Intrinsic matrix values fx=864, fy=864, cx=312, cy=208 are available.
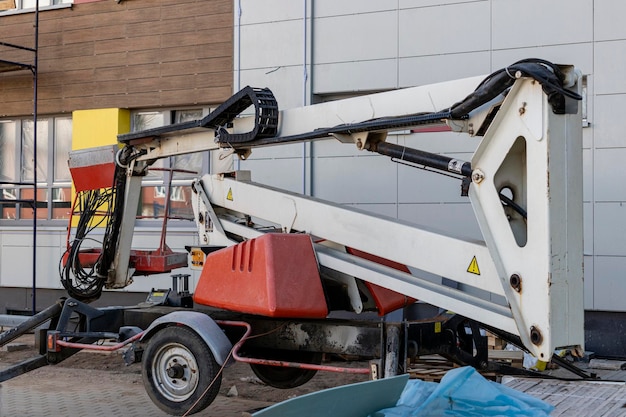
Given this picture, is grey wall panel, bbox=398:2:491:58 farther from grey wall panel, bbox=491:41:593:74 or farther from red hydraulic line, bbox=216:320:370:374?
red hydraulic line, bbox=216:320:370:374

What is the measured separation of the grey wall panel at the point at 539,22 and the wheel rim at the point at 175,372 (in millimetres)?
6141

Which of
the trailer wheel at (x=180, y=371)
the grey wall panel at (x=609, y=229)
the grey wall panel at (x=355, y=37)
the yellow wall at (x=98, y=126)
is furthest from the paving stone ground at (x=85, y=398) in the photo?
the grey wall panel at (x=355, y=37)

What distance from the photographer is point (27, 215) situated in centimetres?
1503

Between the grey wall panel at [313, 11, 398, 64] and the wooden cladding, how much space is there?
59.8 inches

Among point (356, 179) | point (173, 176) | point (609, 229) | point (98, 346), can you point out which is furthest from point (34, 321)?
point (609, 229)

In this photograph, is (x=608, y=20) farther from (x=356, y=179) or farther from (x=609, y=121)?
(x=356, y=179)

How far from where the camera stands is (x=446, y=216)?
445 inches

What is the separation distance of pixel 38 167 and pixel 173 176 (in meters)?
2.95

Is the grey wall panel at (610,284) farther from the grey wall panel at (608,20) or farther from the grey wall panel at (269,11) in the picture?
the grey wall panel at (269,11)

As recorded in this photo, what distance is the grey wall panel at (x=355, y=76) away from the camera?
11797 millimetres

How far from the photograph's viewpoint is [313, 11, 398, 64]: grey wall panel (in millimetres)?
11773

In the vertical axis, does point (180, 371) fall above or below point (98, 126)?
below

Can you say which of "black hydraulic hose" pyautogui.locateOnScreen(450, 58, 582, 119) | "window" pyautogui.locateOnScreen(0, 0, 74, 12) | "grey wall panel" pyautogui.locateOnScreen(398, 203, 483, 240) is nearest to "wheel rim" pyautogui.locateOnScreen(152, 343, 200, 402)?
"black hydraulic hose" pyautogui.locateOnScreen(450, 58, 582, 119)

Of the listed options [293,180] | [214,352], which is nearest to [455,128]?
[214,352]
